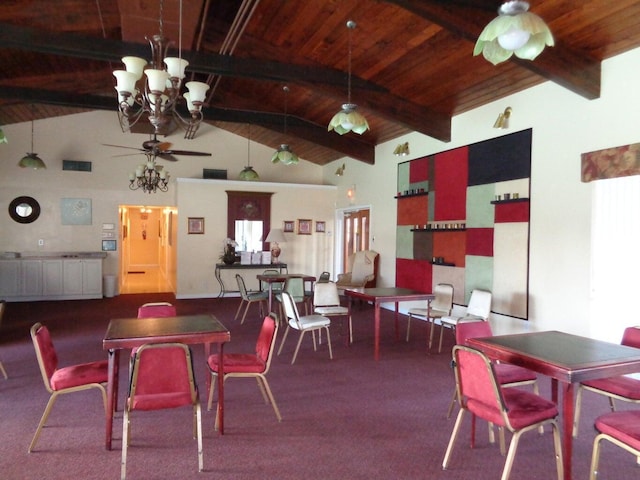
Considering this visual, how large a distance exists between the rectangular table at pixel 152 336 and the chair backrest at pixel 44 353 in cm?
38

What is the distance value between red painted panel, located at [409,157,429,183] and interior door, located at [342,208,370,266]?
1865mm

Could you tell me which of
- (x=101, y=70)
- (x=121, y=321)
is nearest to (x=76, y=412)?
(x=121, y=321)

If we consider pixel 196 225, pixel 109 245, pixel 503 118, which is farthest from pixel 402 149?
pixel 109 245

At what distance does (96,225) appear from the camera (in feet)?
33.2

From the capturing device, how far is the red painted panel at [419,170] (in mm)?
7520

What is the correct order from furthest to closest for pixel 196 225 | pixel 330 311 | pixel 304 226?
pixel 304 226 → pixel 196 225 → pixel 330 311

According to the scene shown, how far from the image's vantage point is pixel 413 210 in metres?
7.84

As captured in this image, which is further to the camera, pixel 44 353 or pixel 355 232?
pixel 355 232

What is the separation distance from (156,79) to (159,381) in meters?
2.08

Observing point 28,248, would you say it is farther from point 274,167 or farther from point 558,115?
point 558,115

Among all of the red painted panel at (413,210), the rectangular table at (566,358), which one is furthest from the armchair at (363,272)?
the rectangular table at (566,358)

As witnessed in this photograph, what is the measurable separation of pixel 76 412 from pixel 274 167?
8301mm

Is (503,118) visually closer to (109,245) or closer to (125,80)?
(125,80)

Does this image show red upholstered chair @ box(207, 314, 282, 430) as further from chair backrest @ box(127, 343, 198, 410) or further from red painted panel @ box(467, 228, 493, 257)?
red painted panel @ box(467, 228, 493, 257)
